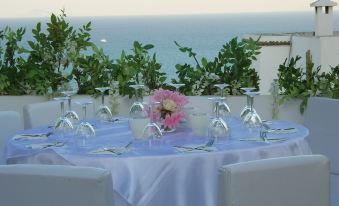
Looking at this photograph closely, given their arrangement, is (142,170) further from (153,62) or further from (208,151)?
(153,62)

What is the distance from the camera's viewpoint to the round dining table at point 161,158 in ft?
9.38

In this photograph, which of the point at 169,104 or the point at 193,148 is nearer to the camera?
the point at 193,148

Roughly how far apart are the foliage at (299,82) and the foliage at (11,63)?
A: 206 centimetres

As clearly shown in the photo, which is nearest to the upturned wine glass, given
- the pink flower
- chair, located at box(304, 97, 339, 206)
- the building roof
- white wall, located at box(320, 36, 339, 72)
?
the pink flower

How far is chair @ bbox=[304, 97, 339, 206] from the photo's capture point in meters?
3.96

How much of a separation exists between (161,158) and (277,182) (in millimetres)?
674

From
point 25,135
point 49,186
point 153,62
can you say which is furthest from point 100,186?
point 153,62

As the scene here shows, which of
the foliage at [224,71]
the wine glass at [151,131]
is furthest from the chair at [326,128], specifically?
the wine glass at [151,131]

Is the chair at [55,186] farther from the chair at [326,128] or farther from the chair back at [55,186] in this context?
the chair at [326,128]

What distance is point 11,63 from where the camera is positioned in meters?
5.39

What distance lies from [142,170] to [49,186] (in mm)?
733

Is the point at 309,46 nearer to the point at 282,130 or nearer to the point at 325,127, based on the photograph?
the point at 325,127

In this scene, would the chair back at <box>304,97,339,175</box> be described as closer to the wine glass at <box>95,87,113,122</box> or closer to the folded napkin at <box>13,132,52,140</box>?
the wine glass at <box>95,87,113,122</box>

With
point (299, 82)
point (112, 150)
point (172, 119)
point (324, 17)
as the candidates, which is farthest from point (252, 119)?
point (324, 17)
